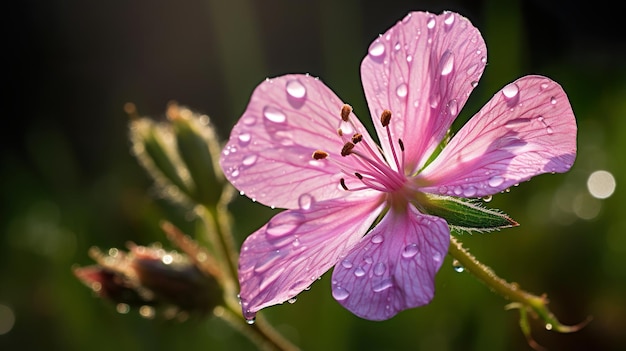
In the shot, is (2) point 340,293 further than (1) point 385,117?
No

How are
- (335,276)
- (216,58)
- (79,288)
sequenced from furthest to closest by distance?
(216,58) → (79,288) → (335,276)

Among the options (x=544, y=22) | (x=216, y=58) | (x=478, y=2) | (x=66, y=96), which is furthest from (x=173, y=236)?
(x=66, y=96)

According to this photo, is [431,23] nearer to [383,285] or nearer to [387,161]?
[387,161]

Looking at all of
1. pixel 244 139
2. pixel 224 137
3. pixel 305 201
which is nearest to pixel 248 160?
pixel 244 139

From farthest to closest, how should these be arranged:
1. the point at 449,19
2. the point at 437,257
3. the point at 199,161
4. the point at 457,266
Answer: the point at 199,161 → the point at 449,19 → the point at 457,266 → the point at 437,257

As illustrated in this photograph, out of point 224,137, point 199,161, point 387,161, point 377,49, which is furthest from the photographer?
point 224,137

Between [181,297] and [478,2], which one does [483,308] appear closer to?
[181,297]

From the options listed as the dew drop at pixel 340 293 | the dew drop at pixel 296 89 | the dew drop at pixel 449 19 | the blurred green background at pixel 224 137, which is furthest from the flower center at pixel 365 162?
the blurred green background at pixel 224 137

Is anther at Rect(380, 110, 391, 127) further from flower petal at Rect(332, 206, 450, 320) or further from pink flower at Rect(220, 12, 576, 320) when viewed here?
flower petal at Rect(332, 206, 450, 320)

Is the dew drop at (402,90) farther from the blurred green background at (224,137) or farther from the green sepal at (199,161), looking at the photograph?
the blurred green background at (224,137)
